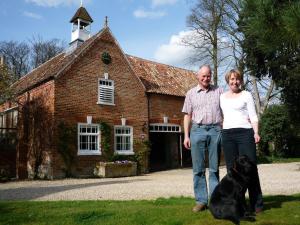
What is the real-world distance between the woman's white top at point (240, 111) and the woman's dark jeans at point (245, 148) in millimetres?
88

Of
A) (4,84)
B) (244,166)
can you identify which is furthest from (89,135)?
(244,166)

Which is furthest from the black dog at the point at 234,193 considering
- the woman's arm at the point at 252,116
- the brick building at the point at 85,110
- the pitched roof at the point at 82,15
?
the pitched roof at the point at 82,15

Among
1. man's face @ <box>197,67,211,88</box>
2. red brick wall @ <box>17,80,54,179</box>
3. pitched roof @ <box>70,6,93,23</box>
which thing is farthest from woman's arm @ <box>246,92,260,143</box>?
pitched roof @ <box>70,6,93,23</box>

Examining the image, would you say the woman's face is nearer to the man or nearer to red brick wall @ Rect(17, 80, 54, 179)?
the man

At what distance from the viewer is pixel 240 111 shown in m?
6.00

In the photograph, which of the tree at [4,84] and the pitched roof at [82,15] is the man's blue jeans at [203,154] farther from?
the pitched roof at [82,15]

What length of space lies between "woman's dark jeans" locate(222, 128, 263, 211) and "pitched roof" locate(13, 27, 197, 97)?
1440 cm

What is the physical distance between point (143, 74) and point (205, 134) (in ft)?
59.7

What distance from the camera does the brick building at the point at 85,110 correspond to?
62.4 ft

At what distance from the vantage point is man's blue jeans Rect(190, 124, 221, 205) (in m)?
6.23

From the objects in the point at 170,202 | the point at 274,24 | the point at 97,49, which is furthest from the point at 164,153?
the point at 274,24

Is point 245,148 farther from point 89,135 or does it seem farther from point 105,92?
point 105,92

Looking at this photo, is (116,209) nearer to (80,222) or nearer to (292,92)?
(80,222)

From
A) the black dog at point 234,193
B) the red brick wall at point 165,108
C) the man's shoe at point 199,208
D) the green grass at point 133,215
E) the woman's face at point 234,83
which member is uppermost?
Result: the red brick wall at point 165,108
